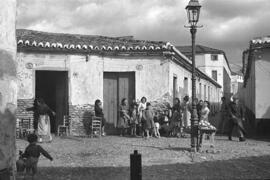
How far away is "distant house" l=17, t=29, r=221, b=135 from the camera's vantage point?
16.2m

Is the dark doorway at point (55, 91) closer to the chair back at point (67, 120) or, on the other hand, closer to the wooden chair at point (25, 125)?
the chair back at point (67, 120)

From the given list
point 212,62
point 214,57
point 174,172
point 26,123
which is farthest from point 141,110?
point 214,57

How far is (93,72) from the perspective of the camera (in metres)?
16.8

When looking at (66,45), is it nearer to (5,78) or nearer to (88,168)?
(88,168)

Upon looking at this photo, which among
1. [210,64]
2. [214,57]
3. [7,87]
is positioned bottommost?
[7,87]

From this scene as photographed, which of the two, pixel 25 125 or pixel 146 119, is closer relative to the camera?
pixel 146 119

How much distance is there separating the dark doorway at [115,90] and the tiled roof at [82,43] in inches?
40.9

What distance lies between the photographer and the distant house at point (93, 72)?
1620 centimetres

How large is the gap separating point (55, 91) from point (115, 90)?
252 cm

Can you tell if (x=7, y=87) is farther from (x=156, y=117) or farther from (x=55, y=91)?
(x=55, y=91)

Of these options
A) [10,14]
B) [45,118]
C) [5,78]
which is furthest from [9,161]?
[45,118]

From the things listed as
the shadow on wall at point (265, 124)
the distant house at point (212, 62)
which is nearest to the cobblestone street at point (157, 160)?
the shadow on wall at point (265, 124)

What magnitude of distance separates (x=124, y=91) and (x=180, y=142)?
4031 mm

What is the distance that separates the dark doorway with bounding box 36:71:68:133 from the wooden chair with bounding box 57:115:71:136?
14.1 inches
